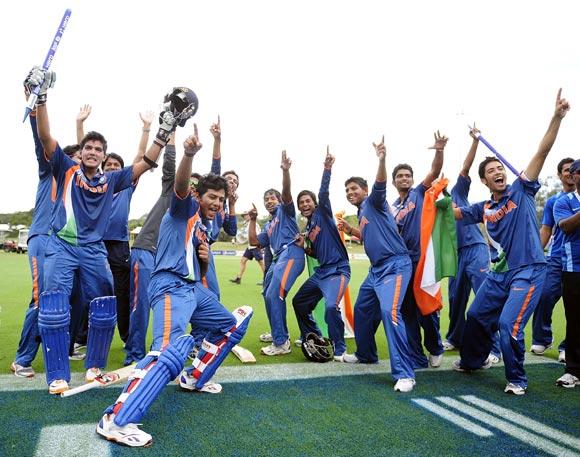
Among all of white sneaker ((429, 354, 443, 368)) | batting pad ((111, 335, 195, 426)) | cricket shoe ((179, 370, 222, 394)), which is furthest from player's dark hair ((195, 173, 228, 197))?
white sneaker ((429, 354, 443, 368))

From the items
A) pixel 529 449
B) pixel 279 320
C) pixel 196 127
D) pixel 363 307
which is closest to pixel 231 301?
pixel 279 320

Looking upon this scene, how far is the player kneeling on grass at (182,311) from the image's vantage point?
3.02m

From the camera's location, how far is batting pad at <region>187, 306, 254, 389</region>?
12.8 feet

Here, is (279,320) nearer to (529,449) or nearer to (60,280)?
(60,280)

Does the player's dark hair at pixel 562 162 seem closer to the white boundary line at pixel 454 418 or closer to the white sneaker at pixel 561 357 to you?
the white sneaker at pixel 561 357

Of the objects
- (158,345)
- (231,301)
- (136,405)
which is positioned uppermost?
(158,345)

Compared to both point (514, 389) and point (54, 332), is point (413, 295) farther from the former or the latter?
point (54, 332)

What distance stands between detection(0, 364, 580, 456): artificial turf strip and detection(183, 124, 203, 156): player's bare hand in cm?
187

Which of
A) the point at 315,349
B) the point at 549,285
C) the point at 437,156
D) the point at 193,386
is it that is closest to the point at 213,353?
the point at 193,386

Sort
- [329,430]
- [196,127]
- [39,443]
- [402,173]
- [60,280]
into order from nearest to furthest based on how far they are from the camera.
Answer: [39,443]
[329,430]
[196,127]
[60,280]
[402,173]

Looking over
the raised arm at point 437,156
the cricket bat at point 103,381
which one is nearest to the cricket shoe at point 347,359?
the raised arm at point 437,156

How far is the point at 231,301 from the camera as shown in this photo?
10.2 metres

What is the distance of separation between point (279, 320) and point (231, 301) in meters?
4.61

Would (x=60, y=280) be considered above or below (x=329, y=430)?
above
